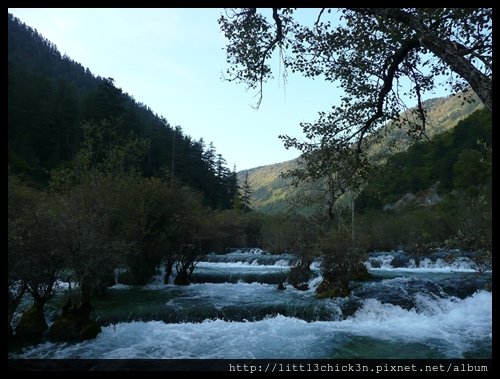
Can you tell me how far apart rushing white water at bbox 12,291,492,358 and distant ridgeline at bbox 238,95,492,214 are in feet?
16.7

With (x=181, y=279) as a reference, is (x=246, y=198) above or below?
above

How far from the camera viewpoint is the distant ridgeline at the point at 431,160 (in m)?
6.79

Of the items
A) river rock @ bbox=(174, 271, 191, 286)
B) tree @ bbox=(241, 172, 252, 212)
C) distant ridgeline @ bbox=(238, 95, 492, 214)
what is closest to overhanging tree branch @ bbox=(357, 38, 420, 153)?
distant ridgeline @ bbox=(238, 95, 492, 214)

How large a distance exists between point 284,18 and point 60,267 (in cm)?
1228

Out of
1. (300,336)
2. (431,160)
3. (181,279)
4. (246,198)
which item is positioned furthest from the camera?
(246,198)

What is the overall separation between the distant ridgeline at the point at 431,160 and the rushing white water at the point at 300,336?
5101 millimetres

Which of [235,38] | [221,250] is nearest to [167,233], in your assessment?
[235,38]

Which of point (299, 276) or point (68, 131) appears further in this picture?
point (68, 131)

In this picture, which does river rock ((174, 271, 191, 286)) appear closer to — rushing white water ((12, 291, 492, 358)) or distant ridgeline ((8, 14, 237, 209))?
distant ridgeline ((8, 14, 237, 209))

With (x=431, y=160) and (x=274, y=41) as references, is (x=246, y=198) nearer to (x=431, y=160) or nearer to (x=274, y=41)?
(x=431, y=160)

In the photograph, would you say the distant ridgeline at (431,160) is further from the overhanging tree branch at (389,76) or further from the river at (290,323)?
the river at (290,323)

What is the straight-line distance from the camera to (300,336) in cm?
1525

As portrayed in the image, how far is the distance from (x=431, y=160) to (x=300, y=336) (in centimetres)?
7054

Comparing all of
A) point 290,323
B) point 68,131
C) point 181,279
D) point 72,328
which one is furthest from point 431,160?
point 72,328
